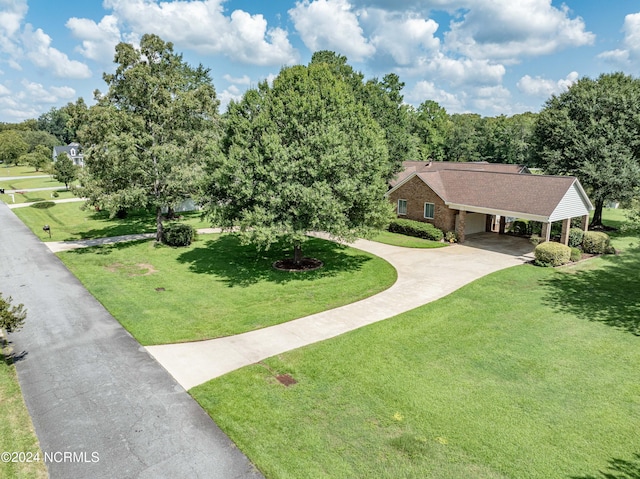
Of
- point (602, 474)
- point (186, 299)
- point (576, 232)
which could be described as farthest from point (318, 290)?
point (576, 232)

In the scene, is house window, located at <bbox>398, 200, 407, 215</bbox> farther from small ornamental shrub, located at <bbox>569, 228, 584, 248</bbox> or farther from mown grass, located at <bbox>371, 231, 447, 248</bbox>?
small ornamental shrub, located at <bbox>569, 228, 584, 248</bbox>

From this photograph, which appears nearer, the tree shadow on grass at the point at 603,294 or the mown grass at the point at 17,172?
the tree shadow on grass at the point at 603,294

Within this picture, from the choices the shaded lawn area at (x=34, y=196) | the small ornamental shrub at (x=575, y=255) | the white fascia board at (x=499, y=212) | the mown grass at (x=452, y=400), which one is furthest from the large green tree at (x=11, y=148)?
the small ornamental shrub at (x=575, y=255)

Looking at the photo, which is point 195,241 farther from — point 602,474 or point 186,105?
point 602,474

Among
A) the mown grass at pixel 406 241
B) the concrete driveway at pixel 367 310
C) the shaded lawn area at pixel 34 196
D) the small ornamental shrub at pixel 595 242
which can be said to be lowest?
the concrete driveway at pixel 367 310

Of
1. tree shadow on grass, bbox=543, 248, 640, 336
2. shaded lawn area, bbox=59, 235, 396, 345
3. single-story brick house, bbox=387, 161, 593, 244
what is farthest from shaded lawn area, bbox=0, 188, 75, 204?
tree shadow on grass, bbox=543, 248, 640, 336

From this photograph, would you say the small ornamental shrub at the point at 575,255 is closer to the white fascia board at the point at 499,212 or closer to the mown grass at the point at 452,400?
→ the white fascia board at the point at 499,212

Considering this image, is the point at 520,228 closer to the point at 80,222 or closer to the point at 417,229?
the point at 417,229
